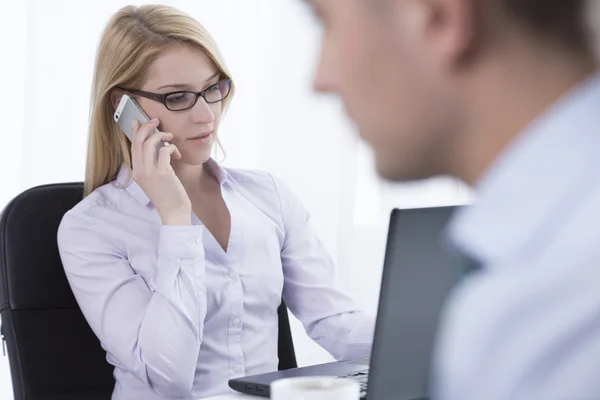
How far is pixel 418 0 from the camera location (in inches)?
10.1

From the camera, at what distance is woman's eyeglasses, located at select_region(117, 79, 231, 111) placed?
163 centimetres

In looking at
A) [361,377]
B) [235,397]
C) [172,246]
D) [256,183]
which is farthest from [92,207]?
[361,377]

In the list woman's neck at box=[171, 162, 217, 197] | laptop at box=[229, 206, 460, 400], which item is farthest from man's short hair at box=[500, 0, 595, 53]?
woman's neck at box=[171, 162, 217, 197]

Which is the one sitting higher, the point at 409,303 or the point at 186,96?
the point at 186,96

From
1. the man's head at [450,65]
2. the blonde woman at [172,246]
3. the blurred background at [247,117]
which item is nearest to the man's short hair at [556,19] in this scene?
the man's head at [450,65]

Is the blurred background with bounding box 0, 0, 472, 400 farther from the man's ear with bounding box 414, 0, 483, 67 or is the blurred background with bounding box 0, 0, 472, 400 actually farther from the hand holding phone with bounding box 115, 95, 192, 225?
the man's ear with bounding box 414, 0, 483, 67

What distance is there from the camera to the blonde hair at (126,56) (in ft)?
5.37

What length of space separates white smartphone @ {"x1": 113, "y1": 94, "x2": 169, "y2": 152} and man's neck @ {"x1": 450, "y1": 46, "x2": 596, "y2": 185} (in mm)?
1436

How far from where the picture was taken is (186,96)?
5.36 ft

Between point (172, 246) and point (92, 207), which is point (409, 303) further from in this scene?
point (92, 207)

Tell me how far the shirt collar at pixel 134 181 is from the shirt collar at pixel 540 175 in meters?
1.49

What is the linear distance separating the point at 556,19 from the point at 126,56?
146 cm

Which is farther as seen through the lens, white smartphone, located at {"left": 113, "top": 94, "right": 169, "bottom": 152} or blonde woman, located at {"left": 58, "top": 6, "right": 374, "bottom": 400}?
white smartphone, located at {"left": 113, "top": 94, "right": 169, "bottom": 152}

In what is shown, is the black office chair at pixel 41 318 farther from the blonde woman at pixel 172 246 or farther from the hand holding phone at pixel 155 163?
the hand holding phone at pixel 155 163
